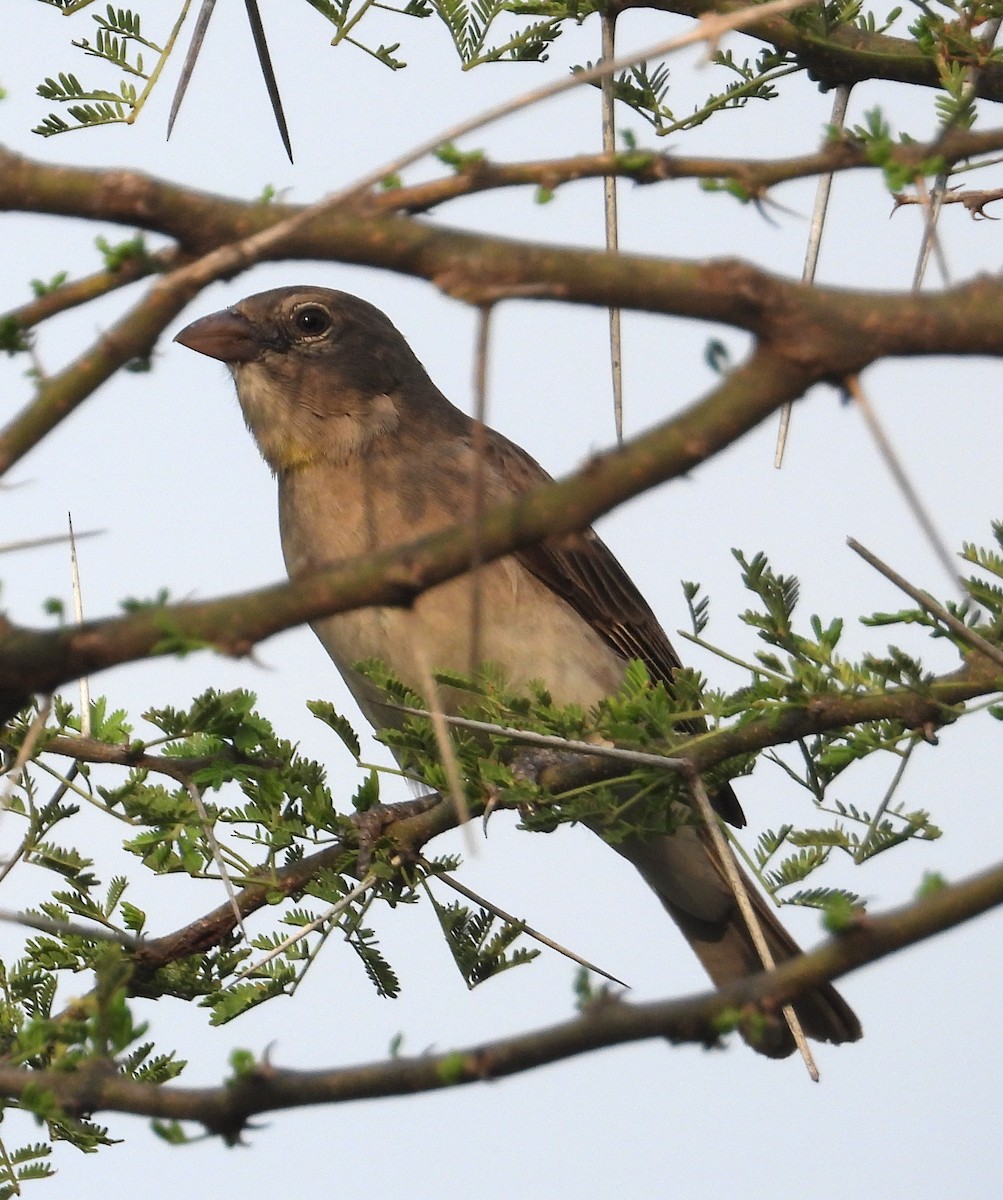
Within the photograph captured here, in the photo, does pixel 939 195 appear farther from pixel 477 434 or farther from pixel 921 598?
pixel 477 434

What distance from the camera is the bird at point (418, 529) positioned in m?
6.02

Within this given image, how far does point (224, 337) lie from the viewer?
6531 millimetres

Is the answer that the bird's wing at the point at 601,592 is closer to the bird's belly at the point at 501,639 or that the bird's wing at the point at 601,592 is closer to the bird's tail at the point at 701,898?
the bird's belly at the point at 501,639

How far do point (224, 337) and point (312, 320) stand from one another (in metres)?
0.41

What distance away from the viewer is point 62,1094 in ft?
6.82

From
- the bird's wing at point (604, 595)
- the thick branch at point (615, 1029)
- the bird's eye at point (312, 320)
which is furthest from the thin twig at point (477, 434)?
the bird's eye at point (312, 320)

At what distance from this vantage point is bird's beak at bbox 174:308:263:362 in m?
6.51

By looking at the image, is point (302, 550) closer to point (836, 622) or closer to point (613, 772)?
point (613, 772)

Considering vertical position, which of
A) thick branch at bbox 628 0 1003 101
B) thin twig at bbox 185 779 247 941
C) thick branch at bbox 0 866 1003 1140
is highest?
thick branch at bbox 628 0 1003 101

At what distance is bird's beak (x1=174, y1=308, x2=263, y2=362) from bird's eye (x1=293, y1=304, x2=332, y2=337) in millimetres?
198

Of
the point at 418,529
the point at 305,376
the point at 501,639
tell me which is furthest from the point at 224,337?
the point at 501,639

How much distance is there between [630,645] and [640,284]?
487 cm

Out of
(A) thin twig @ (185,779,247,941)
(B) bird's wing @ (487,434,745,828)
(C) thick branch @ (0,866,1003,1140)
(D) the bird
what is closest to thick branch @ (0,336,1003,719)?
(C) thick branch @ (0,866,1003,1140)

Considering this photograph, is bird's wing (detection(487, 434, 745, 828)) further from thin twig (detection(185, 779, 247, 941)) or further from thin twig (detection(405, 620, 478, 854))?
thin twig (detection(405, 620, 478, 854))
